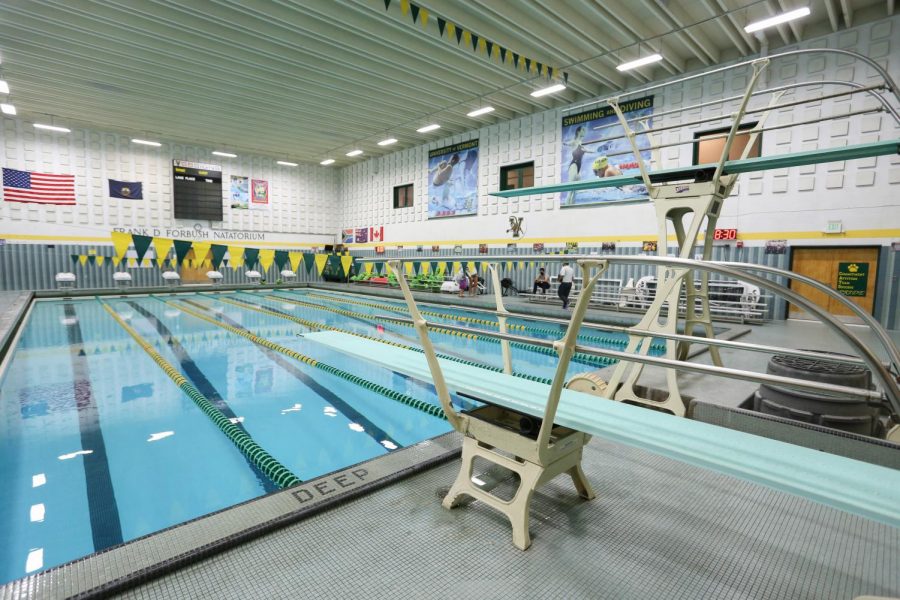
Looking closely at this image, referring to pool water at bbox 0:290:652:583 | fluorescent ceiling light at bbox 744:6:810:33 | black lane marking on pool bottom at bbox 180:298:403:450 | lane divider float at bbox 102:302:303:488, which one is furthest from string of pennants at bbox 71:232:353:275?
fluorescent ceiling light at bbox 744:6:810:33

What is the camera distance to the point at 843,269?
823cm

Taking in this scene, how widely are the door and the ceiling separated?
406cm

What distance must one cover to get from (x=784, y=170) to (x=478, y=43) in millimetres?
6377

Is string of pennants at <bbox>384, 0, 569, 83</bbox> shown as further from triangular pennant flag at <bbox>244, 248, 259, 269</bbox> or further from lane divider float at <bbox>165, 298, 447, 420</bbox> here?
triangular pennant flag at <bbox>244, 248, 259, 269</bbox>

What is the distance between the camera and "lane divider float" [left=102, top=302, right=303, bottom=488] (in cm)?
273

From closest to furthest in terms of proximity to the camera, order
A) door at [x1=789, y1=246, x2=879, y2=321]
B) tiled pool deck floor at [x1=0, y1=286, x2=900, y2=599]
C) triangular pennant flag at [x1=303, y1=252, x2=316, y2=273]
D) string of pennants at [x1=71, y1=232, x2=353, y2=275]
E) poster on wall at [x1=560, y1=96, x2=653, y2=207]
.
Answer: tiled pool deck floor at [x1=0, y1=286, x2=900, y2=599] → door at [x1=789, y1=246, x2=879, y2=321] → poster on wall at [x1=560, y1=96, x2=653, y2=207] → string of pennants at [x1=71, y1=232, x2=353, y2=275] → triangular pennant flag at [x1=303, y1=252, x2=316, y2=273]

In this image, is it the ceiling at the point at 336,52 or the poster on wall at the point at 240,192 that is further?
the poster on wall at the point at 240,192

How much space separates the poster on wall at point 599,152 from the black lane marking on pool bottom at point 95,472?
10.3 metres

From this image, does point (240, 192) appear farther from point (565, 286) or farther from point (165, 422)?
point (165, 422)

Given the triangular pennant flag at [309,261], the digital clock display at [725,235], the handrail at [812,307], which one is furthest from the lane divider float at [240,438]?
the triangular pennant flag at [309,261]

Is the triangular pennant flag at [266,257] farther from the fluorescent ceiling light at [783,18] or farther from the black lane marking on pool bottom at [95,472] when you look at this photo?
the fluorescent ceiling light at [783,18]

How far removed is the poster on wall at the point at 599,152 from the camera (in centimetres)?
1065

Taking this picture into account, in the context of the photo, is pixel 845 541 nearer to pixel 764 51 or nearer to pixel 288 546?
pixel 288 546

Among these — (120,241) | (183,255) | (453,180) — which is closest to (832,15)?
(453,180)
